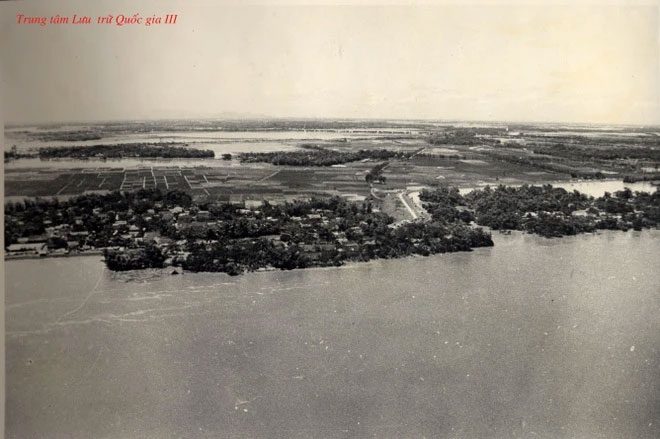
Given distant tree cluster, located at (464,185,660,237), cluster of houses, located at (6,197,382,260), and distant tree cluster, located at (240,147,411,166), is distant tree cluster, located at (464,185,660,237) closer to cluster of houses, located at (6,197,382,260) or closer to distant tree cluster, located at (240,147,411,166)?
distant tree cluster, located at (240,147,411,166)

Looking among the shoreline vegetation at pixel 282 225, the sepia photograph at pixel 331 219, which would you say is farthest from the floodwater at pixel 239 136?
the shoreline vegetation at pixel 282 225

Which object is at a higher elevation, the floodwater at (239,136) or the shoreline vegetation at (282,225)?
the floodwater at (239,136)

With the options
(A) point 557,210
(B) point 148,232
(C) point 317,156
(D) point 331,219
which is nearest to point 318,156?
(C) point 317,156

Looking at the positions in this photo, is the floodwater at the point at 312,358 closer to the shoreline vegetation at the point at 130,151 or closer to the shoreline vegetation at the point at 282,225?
the shoreline vegetation at the point at 282,225

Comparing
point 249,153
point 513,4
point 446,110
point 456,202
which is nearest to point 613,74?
point 513,4

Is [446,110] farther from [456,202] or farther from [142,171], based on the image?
[142,171]
